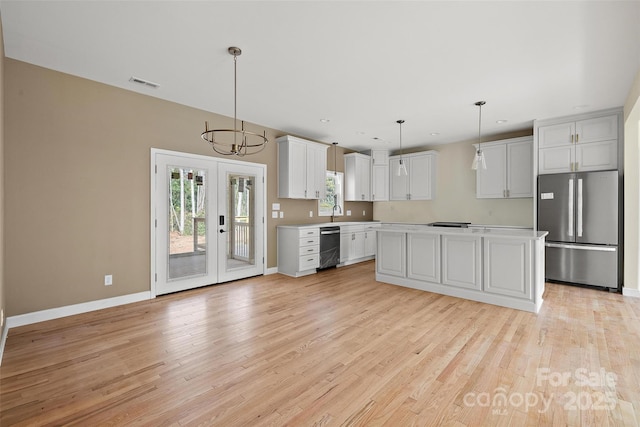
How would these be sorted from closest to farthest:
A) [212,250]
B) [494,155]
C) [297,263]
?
[212,250] → [297,263] → [494,155]

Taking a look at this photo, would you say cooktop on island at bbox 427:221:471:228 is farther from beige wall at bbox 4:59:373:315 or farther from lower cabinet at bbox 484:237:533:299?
beige wall at bbox 4:59:373:315

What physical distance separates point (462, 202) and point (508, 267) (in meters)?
3.10

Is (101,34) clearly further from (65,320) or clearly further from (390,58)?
(65,320)

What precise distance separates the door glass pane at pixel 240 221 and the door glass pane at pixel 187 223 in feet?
1.49

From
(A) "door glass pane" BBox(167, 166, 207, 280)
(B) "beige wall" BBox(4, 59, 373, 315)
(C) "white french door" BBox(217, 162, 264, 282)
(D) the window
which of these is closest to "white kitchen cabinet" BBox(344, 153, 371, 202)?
(D) the window

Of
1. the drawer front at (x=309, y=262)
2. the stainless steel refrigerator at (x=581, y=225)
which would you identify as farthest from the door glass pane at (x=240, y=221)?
the stainless steel refrigerator at (x=581, y=225)

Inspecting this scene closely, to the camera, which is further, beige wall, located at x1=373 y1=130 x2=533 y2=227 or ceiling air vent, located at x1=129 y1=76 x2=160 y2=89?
beige wall, located at x1=373 y1=130 x2=533 y2=227

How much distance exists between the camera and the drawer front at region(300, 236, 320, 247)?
548 centimetres

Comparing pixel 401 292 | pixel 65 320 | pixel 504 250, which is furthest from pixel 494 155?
pixel 65 320

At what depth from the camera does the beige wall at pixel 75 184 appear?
3.12 metres

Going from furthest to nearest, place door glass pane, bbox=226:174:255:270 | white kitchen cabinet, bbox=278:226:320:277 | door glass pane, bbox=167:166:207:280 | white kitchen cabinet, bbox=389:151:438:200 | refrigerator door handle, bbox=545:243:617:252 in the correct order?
white kitchen cabinet, bbox=389:151:438:200, white kitchen cabinet, bbox=278:226:320:277, door glass pane, bbox=226:174:255:270, refrigerator door handle, bbox=545:243:617:252, door glass pane, bbox=167:166:207:280

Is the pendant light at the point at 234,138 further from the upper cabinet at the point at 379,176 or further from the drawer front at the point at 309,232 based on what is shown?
the upper cabinet at the point at 379,176

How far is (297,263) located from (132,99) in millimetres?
3470

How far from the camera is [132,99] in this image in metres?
3.89
